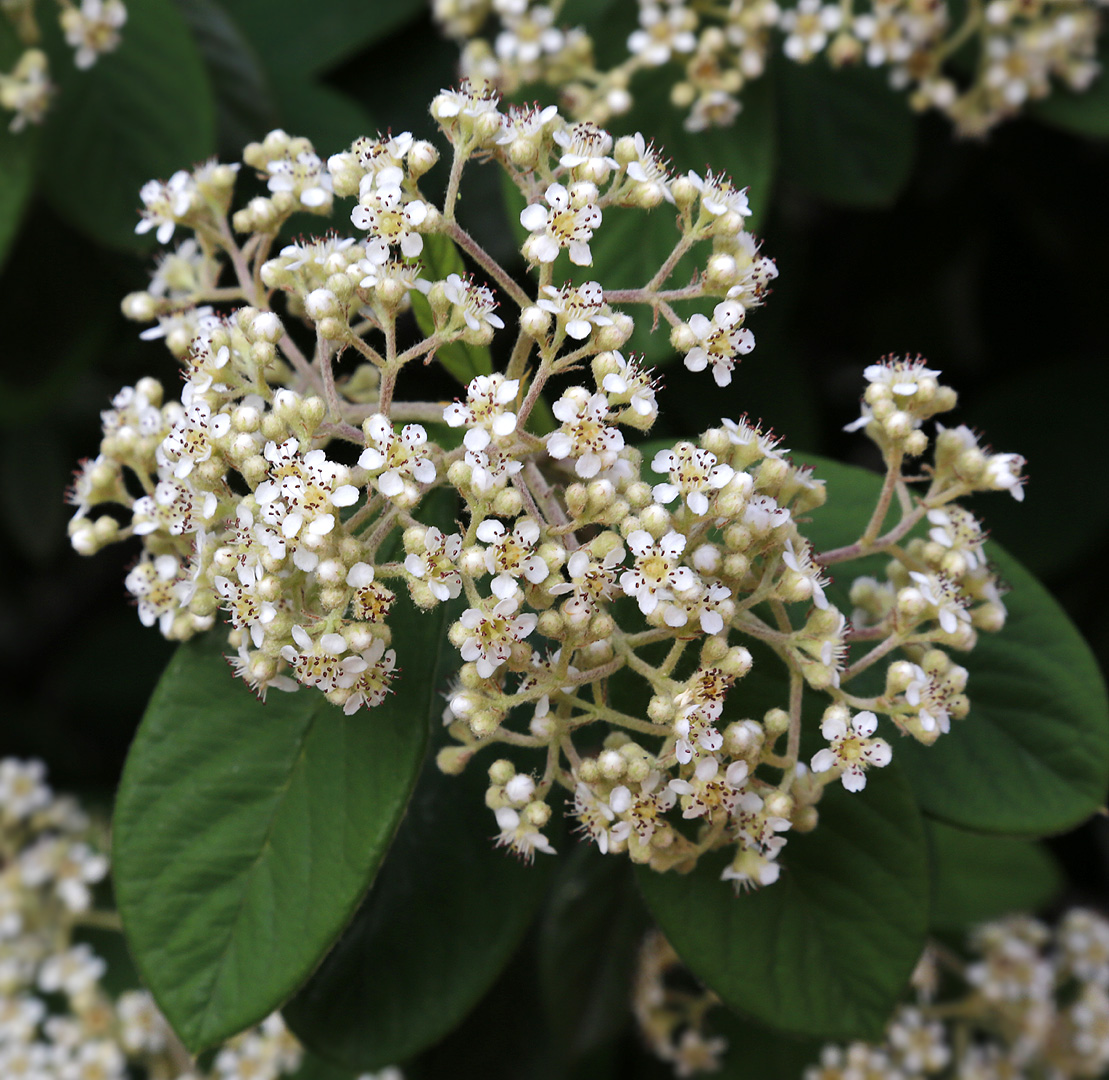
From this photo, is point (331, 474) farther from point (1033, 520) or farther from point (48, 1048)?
point (1033, 520)

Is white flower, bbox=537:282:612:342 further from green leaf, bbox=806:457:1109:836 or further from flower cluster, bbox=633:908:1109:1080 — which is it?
flower cluster, bbox=633:908:1109:1080

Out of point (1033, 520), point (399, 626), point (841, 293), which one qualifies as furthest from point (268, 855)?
point (841, 293)

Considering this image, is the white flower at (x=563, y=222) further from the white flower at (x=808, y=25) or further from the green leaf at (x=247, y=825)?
the white flower at (x=808, y=25)

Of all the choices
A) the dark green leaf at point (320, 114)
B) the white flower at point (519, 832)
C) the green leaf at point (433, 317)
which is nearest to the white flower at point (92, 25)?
the dark green leaf at point (320, 114)

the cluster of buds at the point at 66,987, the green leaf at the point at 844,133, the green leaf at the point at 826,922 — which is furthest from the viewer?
the green leaf at the point at 844,133

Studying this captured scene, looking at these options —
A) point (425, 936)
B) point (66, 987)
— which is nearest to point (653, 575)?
point (425, 936)

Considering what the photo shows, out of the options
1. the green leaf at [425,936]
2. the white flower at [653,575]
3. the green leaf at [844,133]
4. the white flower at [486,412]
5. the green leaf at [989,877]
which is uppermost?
the white flower at [486,412]
